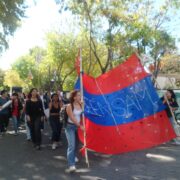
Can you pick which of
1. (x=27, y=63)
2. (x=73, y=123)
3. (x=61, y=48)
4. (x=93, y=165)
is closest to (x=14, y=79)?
(x=27, y=63)

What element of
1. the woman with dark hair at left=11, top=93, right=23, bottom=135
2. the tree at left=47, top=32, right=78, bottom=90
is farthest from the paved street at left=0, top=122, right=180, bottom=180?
the tree at left=47, top=32, right=78, bottom=90

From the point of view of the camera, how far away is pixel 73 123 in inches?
305

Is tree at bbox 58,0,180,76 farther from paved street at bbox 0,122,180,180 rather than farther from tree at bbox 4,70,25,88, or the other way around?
tree at bbox 4,70,25,88

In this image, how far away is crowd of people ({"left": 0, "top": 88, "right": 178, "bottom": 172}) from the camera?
7773mm

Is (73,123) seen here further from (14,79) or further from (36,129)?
(14,79)

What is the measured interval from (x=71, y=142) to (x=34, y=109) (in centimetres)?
318

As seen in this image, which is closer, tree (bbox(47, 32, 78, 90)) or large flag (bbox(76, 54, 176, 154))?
large flag (bbox(76, 54, 176, 154))

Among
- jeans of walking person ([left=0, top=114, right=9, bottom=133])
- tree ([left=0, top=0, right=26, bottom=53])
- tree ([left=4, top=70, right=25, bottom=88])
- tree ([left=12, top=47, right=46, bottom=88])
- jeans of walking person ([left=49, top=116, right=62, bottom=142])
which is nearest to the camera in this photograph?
jeans of walking person ([left=49, top=116, right=62, bottom=142])

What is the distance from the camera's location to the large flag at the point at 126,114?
7484mm

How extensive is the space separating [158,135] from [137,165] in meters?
1.21

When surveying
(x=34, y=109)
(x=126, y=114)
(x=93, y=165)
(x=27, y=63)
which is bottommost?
(x=93, y=165)

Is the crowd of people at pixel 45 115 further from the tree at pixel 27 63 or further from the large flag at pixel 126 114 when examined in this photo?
the tree at pixel 27 63

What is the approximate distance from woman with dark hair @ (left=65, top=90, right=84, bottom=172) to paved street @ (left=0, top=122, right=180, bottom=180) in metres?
0.31

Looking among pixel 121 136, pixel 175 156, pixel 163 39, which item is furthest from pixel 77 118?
pixel 163 39
